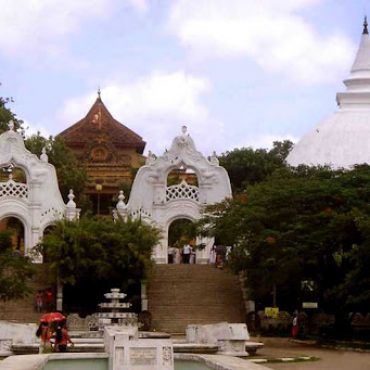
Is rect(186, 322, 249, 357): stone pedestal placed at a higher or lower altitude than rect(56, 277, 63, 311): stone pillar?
lower

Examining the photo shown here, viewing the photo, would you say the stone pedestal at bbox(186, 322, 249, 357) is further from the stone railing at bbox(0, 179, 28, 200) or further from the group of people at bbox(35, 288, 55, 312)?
the stone railing at bbox(0, 179, 28, 200)

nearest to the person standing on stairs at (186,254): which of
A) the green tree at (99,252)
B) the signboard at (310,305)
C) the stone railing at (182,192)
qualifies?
the stone railing at (182,192)

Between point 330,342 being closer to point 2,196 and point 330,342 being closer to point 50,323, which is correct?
point 50,323

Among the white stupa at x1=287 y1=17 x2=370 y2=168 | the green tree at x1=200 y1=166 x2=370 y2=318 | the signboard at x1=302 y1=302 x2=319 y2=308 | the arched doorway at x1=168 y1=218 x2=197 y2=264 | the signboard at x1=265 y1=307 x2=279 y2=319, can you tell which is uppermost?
the white stupa at x1=287 y1=17 x2=370 y2=168

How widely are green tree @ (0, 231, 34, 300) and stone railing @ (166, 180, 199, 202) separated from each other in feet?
36.4

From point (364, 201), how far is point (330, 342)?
5549 mm

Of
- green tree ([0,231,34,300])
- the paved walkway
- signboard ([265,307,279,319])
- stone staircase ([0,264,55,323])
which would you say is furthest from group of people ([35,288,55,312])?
the paved walkway

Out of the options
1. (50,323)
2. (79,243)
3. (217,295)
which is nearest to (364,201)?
(217,295)

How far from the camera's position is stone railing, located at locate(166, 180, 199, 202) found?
46031 mm

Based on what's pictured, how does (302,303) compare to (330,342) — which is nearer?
(330,342)

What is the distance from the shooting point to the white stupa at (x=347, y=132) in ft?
202

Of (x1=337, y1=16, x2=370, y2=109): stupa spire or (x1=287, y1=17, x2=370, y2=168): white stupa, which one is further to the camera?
(x1=337, y1=16, x2=370, y2=109): stupa spire

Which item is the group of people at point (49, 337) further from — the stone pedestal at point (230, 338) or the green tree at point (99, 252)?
the green tree at point (99, 252)

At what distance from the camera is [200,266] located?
4353 cm
